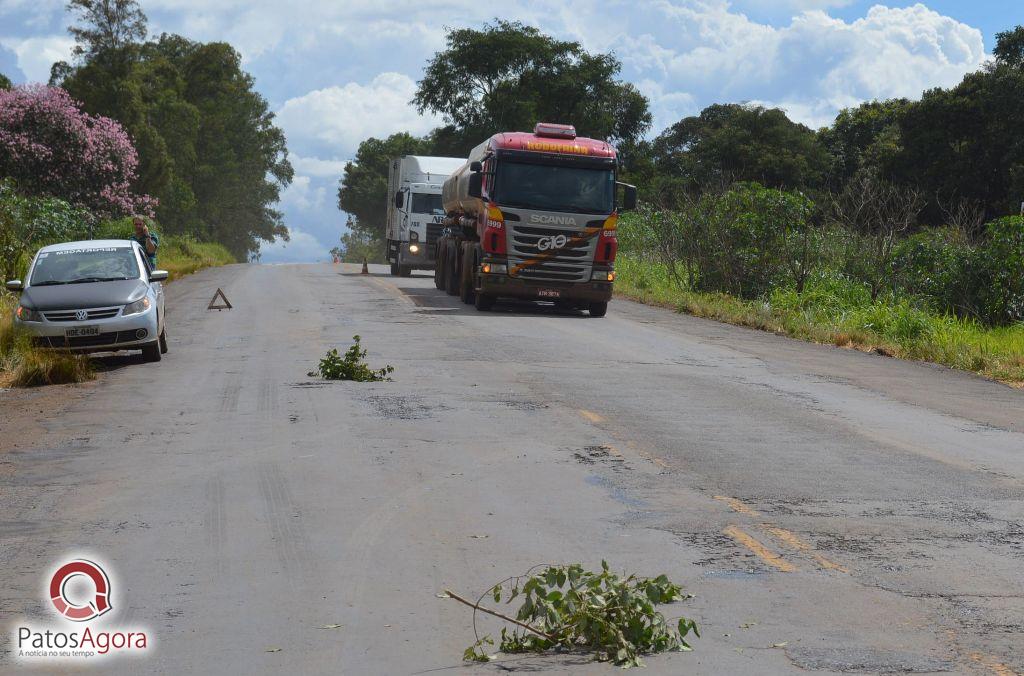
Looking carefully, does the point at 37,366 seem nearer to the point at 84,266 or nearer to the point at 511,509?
the point at 84,266

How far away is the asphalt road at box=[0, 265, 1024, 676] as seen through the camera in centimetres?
529

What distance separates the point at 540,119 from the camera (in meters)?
69.9

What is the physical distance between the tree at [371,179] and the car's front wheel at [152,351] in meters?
86.1

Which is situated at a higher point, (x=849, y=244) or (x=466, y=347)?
(x=849, y=244)

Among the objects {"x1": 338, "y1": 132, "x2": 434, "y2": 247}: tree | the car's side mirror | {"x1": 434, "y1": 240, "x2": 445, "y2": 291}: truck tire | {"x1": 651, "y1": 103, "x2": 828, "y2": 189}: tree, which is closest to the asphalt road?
the car's side mirror

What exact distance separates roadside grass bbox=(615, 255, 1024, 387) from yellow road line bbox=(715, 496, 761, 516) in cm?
983

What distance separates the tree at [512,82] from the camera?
69438 millimetres

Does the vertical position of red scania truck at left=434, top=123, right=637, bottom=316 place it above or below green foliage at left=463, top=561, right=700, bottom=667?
above

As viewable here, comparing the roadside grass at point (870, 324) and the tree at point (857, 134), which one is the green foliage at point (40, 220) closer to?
the roadside grass at point (870, 324)

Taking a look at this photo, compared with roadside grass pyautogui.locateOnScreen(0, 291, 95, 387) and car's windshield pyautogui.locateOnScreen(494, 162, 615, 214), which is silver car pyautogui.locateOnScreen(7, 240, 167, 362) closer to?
roadside grass pyautogui.locateOnScreen(0, 291, 95, 387)

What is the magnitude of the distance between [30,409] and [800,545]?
826cm

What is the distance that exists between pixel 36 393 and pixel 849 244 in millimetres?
17492

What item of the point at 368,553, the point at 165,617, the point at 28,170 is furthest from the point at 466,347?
the point at 28,170

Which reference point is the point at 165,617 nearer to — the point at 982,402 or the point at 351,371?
the point at 351,371
